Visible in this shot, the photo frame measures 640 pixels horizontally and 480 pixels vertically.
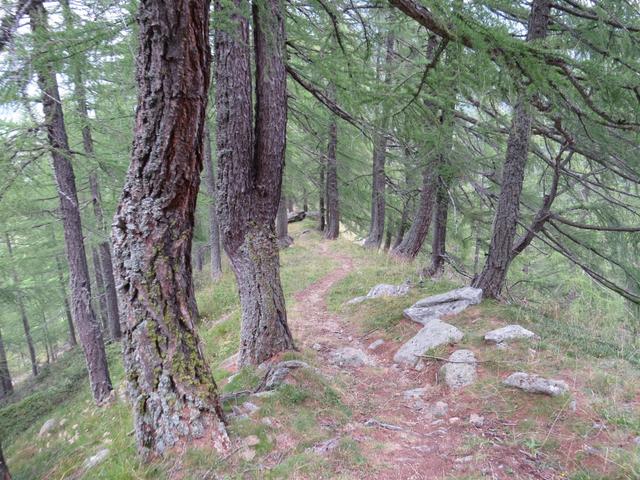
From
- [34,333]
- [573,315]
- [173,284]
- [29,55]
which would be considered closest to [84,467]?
[173,284]

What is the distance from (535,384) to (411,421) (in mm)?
1299

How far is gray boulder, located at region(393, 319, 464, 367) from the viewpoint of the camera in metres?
4.78

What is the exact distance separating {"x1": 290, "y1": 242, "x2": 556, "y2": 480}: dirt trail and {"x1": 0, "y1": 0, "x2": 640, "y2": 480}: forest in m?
0.03

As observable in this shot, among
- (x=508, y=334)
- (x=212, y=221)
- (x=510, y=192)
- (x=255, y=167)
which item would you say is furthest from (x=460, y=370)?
(x=212, y=221)

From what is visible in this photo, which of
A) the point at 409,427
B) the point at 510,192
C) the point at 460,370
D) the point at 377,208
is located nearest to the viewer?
the point at 409,427

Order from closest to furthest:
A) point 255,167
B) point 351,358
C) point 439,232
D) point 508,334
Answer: point 255,167, point 508,334, point 351,358, point 439,232

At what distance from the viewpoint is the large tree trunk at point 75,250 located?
6.39 meters

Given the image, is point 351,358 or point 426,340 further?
point 351,358

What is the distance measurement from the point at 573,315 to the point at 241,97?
6391 mm

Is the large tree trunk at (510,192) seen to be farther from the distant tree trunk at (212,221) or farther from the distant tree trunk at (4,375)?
the distant tree trunk at (4,375)

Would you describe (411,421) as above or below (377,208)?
below

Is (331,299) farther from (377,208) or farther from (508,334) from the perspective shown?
(377,208)

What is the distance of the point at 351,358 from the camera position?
200 inches

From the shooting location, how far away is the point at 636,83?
8.55 feet
